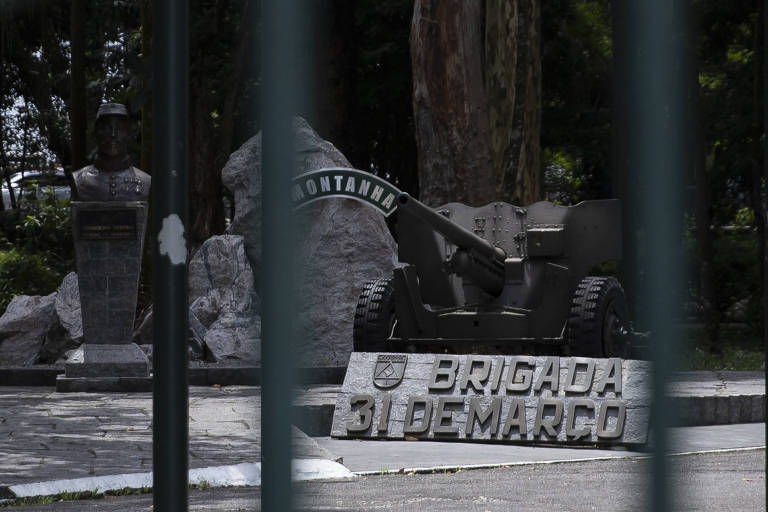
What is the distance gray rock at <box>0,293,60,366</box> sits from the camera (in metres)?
15.1

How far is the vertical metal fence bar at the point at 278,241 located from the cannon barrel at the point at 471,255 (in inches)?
Answer: 383

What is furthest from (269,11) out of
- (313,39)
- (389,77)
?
(389,77)

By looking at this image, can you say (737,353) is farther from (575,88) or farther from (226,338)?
(575,88)

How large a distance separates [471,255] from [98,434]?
3.88 m

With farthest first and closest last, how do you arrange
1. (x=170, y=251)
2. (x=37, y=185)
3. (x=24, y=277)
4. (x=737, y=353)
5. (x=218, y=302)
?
1. (x=37, y=185)
2. (x=24, y=277)
3. (x=737, y=353)
4. (x=218, y=302)
5. (x=170, y=251)

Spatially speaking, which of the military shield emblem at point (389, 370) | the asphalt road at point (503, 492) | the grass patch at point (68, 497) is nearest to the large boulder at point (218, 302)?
the military shield emblem at point (389, 370)

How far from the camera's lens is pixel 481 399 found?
8.73m

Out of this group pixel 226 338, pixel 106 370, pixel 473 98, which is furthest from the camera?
pixel 473 98

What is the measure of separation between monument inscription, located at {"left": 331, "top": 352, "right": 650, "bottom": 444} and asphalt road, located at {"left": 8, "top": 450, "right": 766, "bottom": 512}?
98 centimetres

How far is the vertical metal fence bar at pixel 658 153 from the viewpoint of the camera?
1.06 metres

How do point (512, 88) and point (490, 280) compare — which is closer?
point (490, 280)

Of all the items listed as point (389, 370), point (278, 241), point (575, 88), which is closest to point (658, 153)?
point (278, 241)

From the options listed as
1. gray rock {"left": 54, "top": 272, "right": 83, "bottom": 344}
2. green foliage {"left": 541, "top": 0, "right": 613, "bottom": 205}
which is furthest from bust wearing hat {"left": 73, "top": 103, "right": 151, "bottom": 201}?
green foliage {"left": 541, "top": 0, "right": 613, "bottom": 205}

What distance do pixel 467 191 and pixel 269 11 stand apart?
13950 mm
